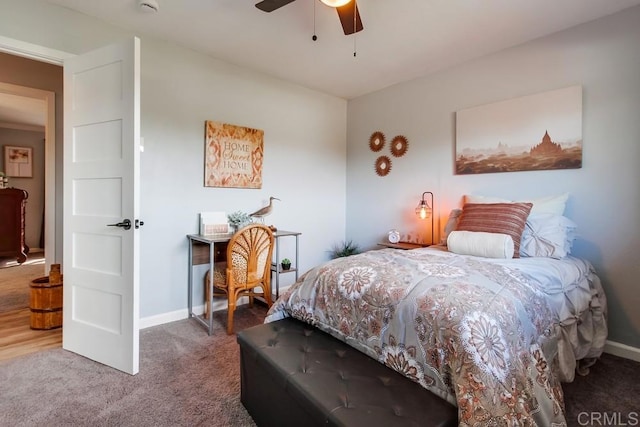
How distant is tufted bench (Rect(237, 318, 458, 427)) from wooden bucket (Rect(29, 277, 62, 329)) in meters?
Answer: 2.04

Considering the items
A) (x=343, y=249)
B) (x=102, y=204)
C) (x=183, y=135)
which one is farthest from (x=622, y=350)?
(x=183, y=135)

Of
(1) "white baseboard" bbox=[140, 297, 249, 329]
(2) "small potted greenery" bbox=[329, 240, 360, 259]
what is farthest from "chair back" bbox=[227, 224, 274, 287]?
(2) "small potted greenery" bbox=[329, 240, 360, 259]

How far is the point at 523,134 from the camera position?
2777mm

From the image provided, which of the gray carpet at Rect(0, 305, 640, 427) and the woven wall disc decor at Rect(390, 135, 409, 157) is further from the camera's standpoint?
the woven wall disc decor at Rect(390, 135, 409, 157)

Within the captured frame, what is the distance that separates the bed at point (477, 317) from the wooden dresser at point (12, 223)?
5.37 metres

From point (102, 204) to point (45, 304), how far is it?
1.25 metres

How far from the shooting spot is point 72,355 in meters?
2.26

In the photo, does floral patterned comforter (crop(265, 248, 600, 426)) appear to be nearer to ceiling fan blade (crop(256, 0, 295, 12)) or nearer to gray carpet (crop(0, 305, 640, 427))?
gray carpet (crop(0, 305, 640, 427))

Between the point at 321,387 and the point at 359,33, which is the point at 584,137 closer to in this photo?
the point at 359,33

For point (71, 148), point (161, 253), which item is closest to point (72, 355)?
point (161, 253)

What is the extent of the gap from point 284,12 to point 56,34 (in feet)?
5.44

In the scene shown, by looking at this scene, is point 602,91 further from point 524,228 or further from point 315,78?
point 315,78

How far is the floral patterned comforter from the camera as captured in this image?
3.59 feet

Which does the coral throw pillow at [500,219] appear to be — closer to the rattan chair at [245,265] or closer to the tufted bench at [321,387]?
the tufted bench at [321,387]
